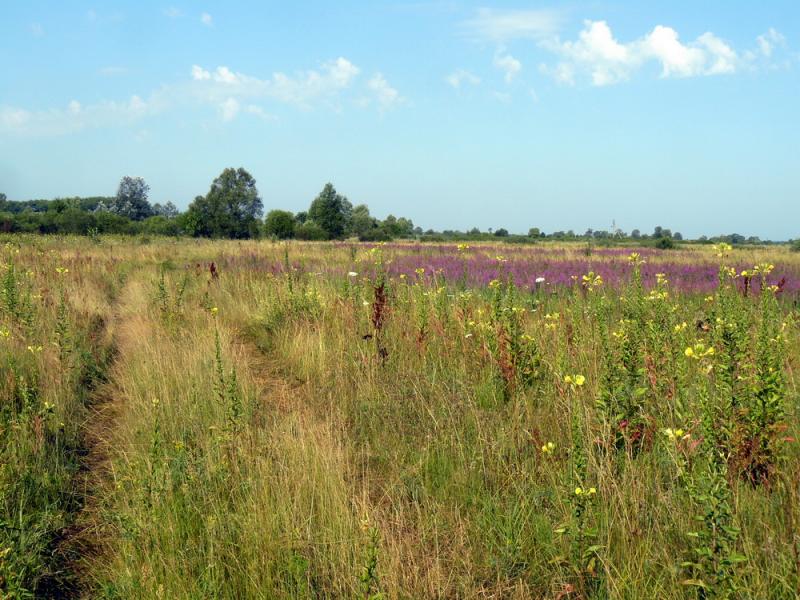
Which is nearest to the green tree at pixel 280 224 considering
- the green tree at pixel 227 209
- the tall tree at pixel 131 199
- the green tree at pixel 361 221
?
the green tree at pixel 227 209

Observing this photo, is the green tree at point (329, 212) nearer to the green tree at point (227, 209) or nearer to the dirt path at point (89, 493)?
the green tree at point (227, 209)

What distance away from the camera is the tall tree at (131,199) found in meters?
138

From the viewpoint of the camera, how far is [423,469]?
3.70 m

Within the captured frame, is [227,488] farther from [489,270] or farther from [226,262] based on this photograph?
[226,262]

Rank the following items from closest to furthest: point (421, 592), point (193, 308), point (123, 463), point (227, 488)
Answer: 1. point (421, 592)
2. point (227, 488)
3. point (123, 463)
4. point (193, 308)

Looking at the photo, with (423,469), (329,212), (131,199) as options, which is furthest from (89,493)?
(131,199)

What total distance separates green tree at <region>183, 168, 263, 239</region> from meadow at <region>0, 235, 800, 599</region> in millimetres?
82135

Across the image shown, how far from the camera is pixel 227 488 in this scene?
354 centimetres

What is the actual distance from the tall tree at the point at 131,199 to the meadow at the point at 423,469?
14444cm

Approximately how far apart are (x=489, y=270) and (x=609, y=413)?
10506 mm

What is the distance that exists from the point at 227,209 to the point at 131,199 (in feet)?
208

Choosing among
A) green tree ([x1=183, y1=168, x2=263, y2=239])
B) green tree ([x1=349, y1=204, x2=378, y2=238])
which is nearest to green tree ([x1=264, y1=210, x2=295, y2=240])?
green tree ([x1=183, y1=168, x2=263, y2=239])

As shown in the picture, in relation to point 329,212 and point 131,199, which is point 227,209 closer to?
point 329,212

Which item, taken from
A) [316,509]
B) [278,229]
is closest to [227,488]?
[316,509]
